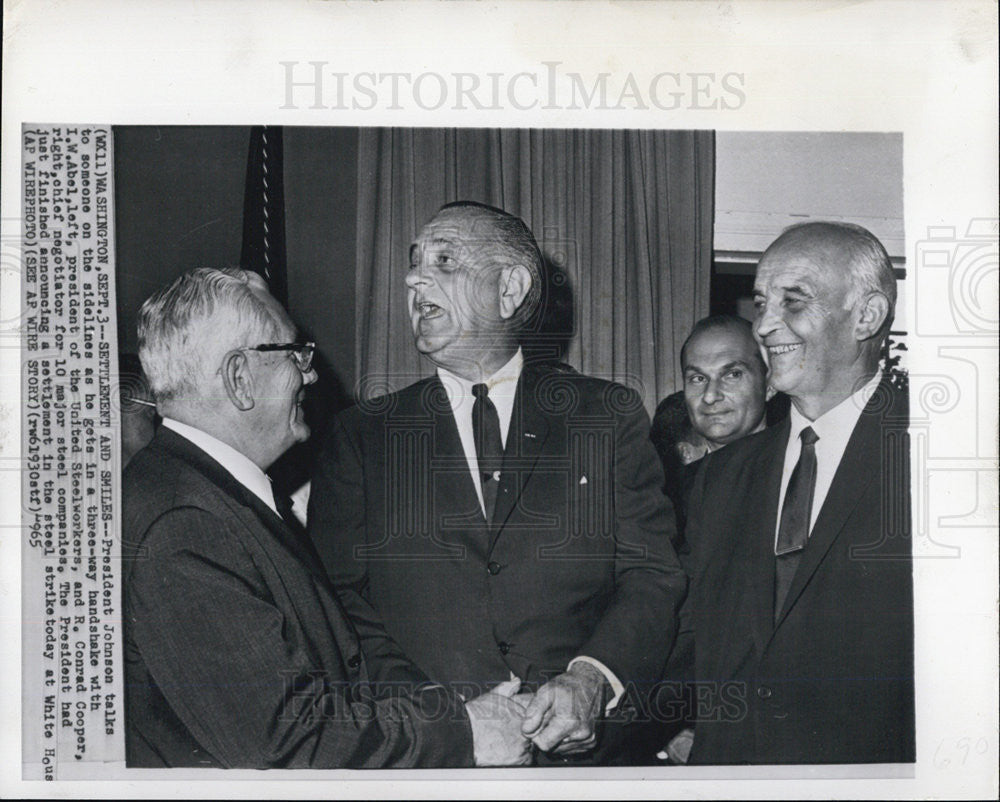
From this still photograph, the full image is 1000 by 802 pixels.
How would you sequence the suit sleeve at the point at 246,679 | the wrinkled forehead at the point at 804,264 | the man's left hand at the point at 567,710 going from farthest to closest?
the wrinkled forehead at the point at 804,264 < the man's left hand at the point at 567,710 < the suit sleeve at the point at 246,679

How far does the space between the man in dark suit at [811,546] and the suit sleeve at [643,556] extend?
0.07 m

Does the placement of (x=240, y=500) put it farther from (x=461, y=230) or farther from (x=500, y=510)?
(x=461, y=230)

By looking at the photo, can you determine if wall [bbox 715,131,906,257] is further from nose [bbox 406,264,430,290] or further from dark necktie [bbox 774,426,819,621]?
nose [bbox 406,264,430,290]

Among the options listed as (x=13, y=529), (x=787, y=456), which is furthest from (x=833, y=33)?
(x=13, y=529)

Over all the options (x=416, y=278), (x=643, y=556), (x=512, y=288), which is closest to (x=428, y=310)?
(x=416, y=278)

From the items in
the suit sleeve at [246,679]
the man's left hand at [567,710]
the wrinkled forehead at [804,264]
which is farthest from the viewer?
the wrinkled forehead at [804,264]

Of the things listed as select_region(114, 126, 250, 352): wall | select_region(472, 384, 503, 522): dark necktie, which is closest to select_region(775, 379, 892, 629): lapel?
select_region(472, 384, 503, 522): dark necktie

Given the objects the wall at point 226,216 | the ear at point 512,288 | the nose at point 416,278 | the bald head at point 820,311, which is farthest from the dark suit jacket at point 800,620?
the wall at point 226,216

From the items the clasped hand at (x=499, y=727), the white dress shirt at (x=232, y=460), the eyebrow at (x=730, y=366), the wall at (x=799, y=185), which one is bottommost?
the clasped hand at (x=499, y=727)

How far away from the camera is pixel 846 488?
3.20 meters

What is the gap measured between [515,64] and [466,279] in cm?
63

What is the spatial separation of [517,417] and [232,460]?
0.78m

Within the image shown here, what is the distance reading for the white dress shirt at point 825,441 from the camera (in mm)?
3193

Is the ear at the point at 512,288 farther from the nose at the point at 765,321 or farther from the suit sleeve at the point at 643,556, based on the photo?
the nose at the point at 765,321
